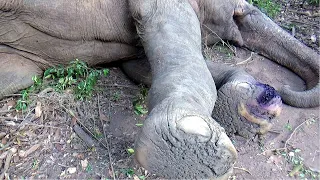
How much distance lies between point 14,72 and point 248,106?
1.19 m

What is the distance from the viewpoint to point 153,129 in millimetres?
1517

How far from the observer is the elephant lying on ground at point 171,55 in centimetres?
151

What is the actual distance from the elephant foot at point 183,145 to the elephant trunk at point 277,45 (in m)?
1.21

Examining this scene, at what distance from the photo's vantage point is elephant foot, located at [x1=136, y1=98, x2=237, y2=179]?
1479mm

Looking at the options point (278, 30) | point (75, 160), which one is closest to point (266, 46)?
point (278, 30)

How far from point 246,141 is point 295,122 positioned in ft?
1.23

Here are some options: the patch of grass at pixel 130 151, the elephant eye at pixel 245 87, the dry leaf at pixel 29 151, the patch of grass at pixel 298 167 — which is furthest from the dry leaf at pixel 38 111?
the patch of grass at pixel 298 167

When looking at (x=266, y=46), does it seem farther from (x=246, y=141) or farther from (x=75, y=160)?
(x=75, y=160)

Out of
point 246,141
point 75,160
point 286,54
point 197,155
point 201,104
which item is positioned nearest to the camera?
point 197,155

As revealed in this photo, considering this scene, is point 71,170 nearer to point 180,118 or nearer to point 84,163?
point 84,163

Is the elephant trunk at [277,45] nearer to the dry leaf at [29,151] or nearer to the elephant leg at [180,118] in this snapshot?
the elephant leg at [180,118]

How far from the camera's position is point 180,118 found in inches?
59.3

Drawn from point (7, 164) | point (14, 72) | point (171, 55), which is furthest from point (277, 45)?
point (7, 164)

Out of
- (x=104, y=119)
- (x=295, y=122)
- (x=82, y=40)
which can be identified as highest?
(x=82, y=40)
